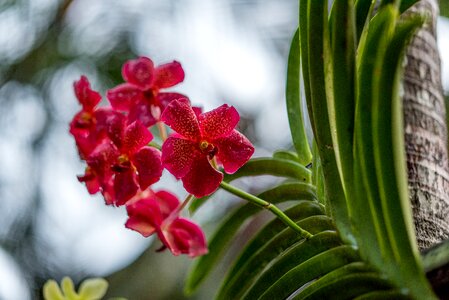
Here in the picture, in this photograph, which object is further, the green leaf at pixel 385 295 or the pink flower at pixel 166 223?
the pink flower at pixel 166 223

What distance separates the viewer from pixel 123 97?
3.10ft

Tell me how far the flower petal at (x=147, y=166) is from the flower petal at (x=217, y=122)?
8 cm

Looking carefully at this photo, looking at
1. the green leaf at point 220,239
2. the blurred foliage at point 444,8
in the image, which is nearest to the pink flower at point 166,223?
the green leaf at point 220,239

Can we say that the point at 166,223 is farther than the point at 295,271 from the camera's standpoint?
Yes

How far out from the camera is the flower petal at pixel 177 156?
31.5 inches

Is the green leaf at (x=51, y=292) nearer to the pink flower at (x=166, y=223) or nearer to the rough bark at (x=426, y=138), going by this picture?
the pink flower at (x=166, y=223)

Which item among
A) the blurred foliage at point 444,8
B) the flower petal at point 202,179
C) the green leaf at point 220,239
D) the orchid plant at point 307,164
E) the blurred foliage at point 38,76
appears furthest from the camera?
the blurred foliage at point 444,8

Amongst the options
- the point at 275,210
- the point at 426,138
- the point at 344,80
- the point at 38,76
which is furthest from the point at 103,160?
the point at 38,76

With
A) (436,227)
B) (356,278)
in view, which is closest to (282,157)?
(436,227)

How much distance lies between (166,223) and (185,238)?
0.04 m

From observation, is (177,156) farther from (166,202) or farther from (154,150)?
(166,202)

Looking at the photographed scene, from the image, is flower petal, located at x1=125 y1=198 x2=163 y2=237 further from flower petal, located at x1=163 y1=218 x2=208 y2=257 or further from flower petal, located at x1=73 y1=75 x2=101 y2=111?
flower petal, located at x1=73 y1=75 x2=101 y2=111

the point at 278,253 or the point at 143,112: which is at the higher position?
the point at 143,112

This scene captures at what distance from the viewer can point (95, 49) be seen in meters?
2.43
